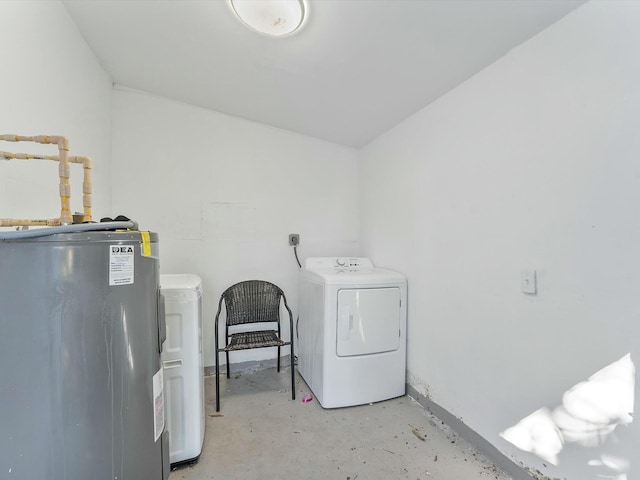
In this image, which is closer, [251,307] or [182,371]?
[182,371]

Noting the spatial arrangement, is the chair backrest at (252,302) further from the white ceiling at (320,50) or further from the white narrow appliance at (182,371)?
the white ceiling at (320,50)

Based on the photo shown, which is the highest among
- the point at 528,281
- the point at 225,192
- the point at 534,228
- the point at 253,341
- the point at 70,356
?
the point at 225,192

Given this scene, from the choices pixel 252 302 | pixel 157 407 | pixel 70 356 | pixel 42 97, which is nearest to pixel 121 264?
pixel 70 356

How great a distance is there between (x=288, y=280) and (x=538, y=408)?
1.95 meters

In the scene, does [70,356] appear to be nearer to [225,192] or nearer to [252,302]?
[252,302]

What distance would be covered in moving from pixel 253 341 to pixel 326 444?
0.83 meters

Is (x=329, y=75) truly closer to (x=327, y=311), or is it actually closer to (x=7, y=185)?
(x=327, y=311)

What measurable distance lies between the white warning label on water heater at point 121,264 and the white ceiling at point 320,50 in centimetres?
123

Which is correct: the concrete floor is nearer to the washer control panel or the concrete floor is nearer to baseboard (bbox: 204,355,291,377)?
baseboard (bbox: 204,355,291,377)

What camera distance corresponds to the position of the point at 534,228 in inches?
52.5

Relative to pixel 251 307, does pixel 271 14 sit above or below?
above

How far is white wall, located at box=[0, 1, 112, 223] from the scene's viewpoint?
1165 mm

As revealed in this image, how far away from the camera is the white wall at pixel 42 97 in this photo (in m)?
1.17

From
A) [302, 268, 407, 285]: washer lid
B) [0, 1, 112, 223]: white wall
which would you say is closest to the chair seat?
[302, 268, 407, 285]: washer lid
